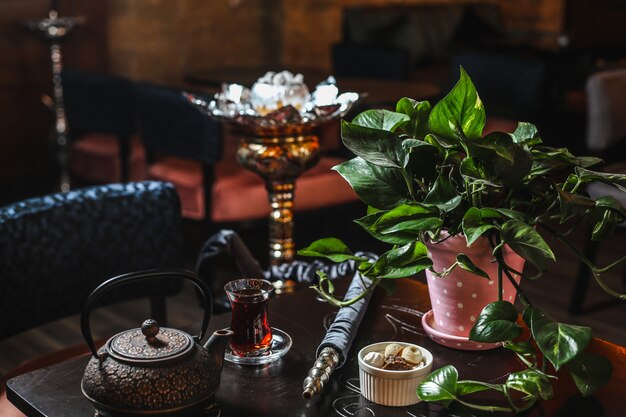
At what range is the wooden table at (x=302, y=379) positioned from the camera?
1.27 meters

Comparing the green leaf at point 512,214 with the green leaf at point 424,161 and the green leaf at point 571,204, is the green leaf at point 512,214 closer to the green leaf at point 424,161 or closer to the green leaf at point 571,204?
the green leaf at point 571,204

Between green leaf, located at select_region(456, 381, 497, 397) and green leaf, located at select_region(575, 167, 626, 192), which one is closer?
green leaf, located at select_region(456, 381, 497, 397)

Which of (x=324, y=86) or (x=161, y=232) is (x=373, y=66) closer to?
(x=324, y=86)

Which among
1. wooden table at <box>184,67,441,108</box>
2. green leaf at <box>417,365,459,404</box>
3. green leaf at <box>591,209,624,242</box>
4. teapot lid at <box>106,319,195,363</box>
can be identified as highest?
green leaf at <box>591,209,624,242</box>

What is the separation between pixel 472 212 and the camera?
127cm

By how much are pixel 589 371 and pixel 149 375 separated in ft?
1.91

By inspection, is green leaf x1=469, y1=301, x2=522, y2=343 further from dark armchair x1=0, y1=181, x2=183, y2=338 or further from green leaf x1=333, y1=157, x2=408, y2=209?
dark armchair x1=0, y1=181, x2=183, y2=338

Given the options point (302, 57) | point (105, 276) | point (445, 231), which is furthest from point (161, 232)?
point (302, 57)

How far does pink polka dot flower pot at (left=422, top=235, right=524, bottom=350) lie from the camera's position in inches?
54.4

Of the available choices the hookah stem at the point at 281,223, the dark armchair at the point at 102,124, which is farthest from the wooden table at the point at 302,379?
the dark armchair at the point at 102,124

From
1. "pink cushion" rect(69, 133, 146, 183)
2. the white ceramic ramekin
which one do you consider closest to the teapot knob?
the white ceramic ramekin

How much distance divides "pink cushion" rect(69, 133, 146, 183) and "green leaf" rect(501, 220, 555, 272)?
2862 mm

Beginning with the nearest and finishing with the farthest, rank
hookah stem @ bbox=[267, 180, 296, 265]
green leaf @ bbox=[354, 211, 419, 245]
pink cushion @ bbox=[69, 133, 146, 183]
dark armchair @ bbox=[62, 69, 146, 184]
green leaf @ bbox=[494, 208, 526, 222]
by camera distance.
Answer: green leaf @ bbox=[494, 208, 526, 222] < green leaf @ bbox=[354, 211, 419, 245] < hookah stem @ bbox=[267, 180, 296, 265] < dark armchair @ bbox=[62, 69, 146, 184] < pink cushion @ bbox=[69, 133, 146, 183]

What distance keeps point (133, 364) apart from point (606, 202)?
0.70m
